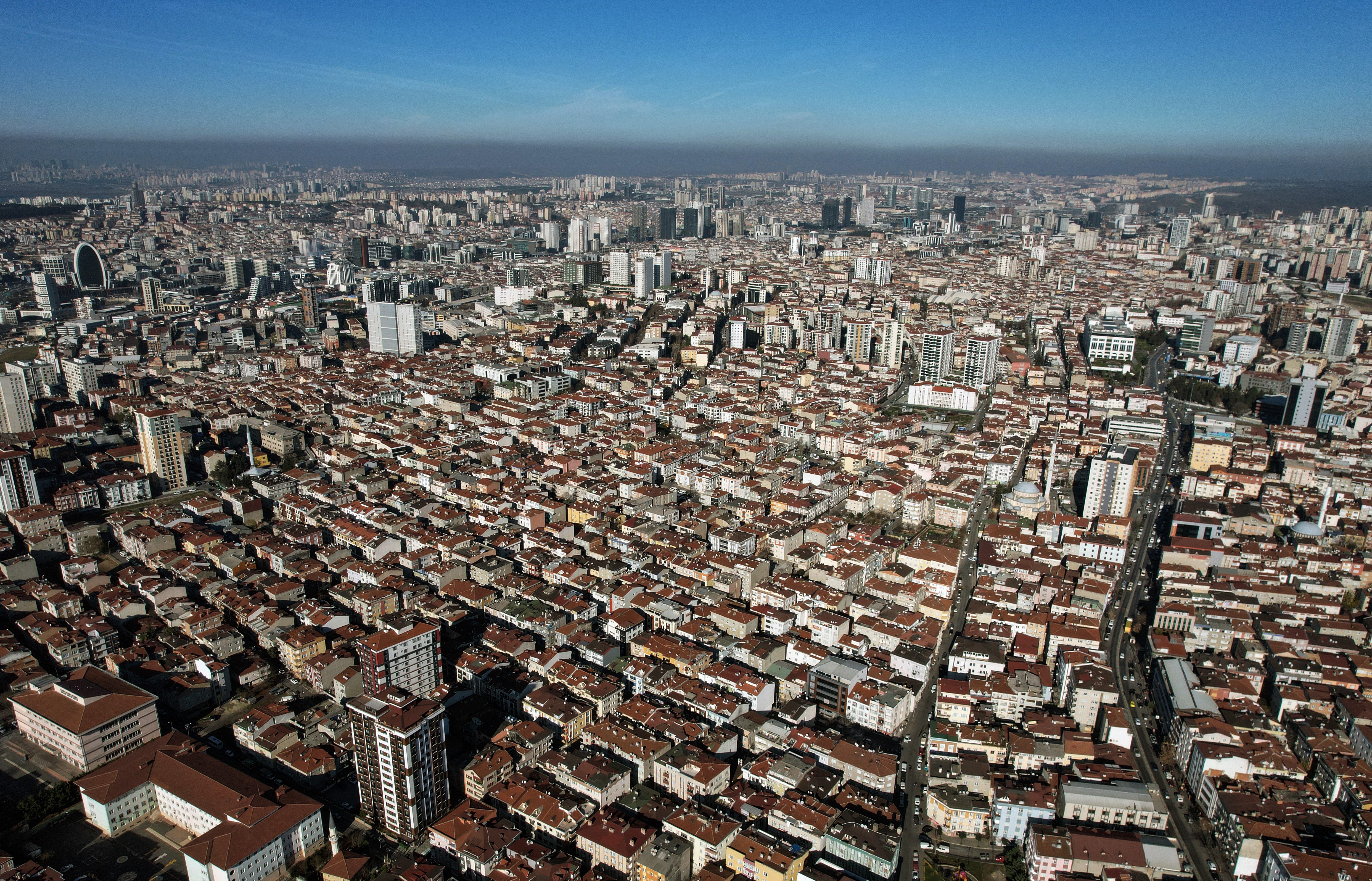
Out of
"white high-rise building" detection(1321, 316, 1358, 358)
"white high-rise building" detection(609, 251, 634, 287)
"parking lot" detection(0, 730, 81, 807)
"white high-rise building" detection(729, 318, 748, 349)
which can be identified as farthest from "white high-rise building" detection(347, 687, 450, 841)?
"white high-rise building" detection(609, 251, 634, 287)

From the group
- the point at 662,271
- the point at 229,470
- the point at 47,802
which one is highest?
the point at 662,271

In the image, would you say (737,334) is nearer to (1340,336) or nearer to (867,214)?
(1340,336)

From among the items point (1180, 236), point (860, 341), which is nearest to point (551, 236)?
point (860, 341)

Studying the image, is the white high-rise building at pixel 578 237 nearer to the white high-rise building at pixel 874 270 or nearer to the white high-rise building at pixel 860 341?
the white high-rise building at pixel 874 270

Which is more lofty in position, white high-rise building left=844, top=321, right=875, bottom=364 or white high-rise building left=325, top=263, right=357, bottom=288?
white high-rise building left=325, top=263, right=357, bottom=288

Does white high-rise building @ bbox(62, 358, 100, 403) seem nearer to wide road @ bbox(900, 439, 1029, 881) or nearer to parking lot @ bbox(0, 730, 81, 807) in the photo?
parking lot @ bbox(0, 730, 81, 807)

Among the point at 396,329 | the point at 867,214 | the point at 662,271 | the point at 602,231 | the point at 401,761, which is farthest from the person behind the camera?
the point at 867,214
